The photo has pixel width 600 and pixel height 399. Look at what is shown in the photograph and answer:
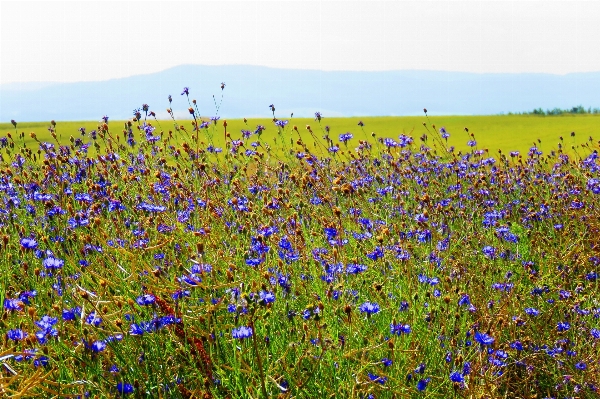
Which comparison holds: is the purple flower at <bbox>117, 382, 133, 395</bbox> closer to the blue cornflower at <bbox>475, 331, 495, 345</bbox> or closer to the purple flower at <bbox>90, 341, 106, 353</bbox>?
the purple flower at <bbox>90, 341, 106, 353</bbox>

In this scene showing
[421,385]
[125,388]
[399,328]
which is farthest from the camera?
[399,328]

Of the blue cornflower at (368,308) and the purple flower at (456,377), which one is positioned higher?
the blue cornflower at (368,308)

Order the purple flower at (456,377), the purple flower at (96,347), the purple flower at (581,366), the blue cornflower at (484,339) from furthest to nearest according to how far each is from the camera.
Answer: the purple flower at (581,366), the blue cornflower at (484,339), the purple flower at (456,377), the purple flower at (96,347)

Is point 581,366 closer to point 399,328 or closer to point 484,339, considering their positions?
point 484,339

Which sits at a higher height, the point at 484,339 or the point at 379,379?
the point at 484,339

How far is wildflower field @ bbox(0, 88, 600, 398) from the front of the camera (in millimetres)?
2436

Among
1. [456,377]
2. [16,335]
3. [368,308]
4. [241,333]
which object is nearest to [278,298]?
[368,308]

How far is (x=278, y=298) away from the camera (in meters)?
3.04

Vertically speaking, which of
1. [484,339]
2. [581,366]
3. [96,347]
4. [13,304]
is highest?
[13,304]

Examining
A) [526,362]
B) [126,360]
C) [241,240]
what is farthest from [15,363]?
[526,362]

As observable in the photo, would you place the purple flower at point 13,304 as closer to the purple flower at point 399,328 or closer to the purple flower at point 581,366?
the purple flower at point 399,328

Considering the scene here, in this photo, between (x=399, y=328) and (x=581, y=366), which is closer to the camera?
(x=399, y=328)

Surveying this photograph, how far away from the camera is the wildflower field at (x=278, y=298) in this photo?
2436 millimetres

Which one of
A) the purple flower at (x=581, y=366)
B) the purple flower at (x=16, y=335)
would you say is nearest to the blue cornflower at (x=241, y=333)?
the purple flower at (x=16, y=335)
